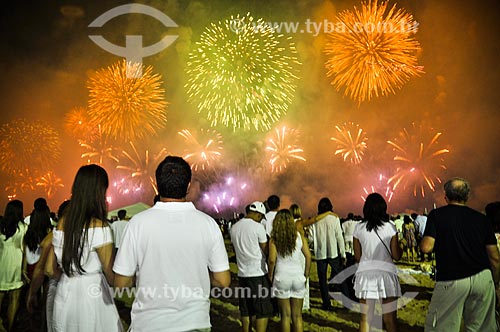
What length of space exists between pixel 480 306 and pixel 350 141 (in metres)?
33.8

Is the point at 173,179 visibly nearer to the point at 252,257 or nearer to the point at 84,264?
the point at 84,264

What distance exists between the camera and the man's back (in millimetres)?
4934

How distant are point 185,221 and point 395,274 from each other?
145 inches

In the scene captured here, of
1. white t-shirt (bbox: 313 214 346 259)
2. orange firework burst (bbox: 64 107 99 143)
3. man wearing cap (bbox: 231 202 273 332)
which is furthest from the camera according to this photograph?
orange firework burst (bbox: 64 107 99 143)

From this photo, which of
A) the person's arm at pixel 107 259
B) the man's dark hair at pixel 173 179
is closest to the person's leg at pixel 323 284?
the person's arm at pixel 107 259

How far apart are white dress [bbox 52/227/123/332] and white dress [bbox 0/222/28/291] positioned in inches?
166

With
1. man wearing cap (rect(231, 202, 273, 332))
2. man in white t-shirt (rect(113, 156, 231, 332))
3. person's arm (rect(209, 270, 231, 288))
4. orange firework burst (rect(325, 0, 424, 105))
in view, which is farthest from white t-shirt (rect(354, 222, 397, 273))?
orange firework burst (rect(325, 0, 424, 105))

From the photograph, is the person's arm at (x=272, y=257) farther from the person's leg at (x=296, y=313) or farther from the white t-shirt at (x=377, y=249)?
the white t-shirt at (x=377, y=249)

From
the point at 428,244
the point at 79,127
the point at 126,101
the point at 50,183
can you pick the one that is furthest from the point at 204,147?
the point at 428,244

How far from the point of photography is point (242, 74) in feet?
102

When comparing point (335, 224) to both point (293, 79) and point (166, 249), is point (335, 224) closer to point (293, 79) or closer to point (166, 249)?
point (166, 249)

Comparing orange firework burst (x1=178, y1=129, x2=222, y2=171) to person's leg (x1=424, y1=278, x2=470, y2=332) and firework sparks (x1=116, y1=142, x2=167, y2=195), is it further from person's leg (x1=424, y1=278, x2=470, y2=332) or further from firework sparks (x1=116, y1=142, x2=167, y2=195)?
person's leg (x1=424, y1=278, x2=470, y2=332)

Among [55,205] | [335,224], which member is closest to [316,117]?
[55,205]

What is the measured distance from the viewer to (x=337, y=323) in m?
8.34
